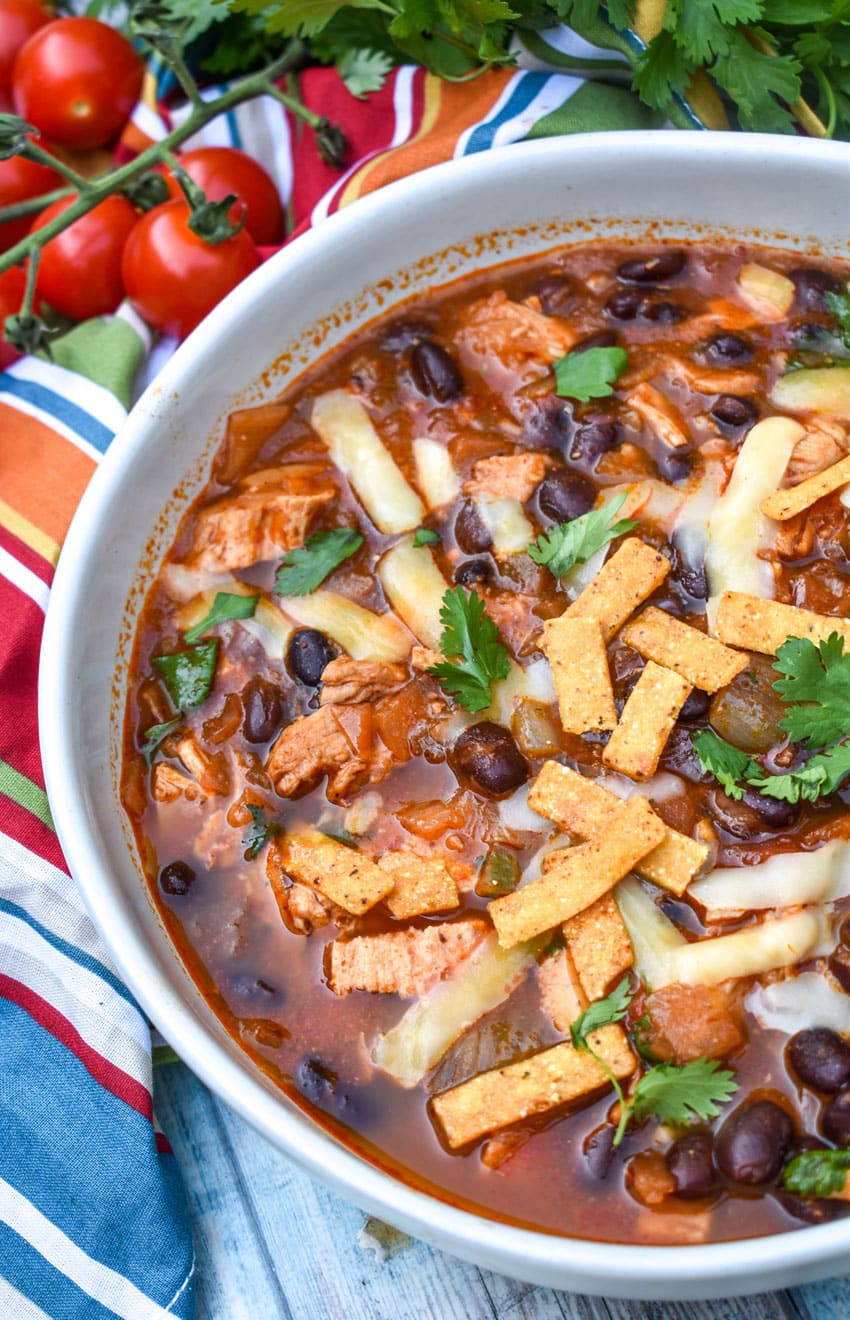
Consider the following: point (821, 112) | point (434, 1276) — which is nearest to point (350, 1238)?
point (434, 1276)

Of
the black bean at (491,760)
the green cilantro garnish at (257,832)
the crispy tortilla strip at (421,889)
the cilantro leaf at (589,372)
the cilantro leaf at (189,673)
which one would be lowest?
the crispy tortilla strip at (421,889)

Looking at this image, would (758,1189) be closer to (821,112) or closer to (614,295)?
(614,295)

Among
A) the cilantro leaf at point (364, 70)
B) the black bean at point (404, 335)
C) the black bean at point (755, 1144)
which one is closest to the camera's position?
the black bean at point (755, 1144)

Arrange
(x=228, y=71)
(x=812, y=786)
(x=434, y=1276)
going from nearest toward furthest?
(x=812, y=786) < (x=434, y=1276) < (x=228, y=71)

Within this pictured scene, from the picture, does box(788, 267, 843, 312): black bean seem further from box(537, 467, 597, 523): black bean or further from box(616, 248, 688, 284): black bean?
box(537, 467, 597, 523): black bean

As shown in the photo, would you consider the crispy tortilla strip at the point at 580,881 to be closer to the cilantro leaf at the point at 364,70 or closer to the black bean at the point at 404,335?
the black bean at the point at 404,335

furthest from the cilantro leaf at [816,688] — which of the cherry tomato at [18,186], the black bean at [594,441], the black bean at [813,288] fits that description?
the cherry tomato at [18,186]

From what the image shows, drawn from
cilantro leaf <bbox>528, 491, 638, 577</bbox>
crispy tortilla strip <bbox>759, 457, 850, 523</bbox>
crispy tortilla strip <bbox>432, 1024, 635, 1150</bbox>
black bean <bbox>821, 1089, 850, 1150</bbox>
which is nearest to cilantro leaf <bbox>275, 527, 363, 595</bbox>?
cilantro leaf <bbox>528, 491, 638, 577</bbox>

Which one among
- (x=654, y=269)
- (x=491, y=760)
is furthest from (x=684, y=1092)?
(x=654, y=269)
